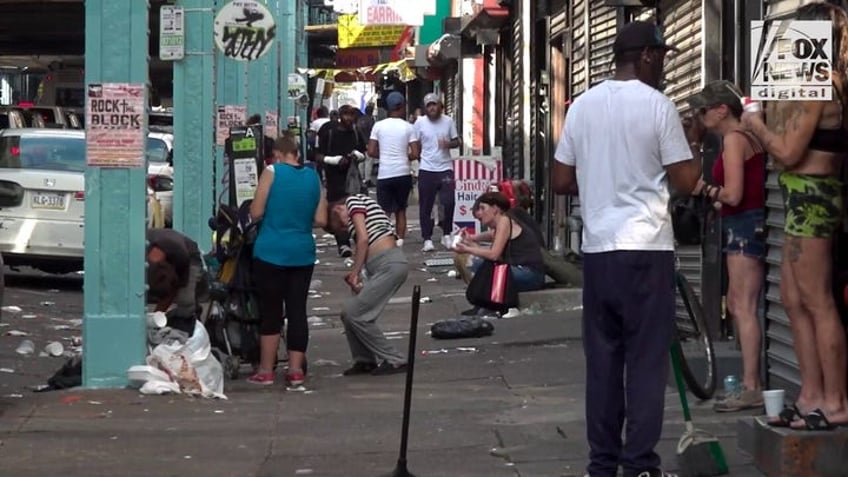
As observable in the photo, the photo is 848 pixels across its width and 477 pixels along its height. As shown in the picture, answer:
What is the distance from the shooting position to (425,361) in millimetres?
12570

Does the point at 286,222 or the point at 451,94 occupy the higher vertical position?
the point at 451,94

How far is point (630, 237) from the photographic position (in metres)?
6.83

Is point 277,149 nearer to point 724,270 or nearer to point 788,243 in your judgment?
point 724,270

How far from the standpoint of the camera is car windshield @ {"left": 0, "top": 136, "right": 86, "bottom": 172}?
59.1 ft

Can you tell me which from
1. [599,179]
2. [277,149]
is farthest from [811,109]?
[277,149]

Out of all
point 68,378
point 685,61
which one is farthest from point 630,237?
point 685,61

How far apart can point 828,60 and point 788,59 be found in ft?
0.56

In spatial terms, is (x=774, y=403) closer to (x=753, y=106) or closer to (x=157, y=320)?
(x=753, y=106)

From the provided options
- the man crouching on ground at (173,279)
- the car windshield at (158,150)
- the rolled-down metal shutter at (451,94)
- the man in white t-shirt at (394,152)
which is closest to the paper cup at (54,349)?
the man crouching on ground at (173,279)

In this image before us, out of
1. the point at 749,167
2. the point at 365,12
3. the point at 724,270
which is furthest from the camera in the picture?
the point at 365,12

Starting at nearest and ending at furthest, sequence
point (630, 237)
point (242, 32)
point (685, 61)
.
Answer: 1. point (630, 237)
2. point (685, 61)
3. point (242, 32)

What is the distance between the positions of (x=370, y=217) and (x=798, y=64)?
534cm

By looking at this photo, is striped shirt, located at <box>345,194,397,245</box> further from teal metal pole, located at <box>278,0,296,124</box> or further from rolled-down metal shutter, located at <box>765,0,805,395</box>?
teal metal pole, located at <box>278,0,296,124</box>

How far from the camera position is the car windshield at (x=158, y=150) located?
2427 cm
